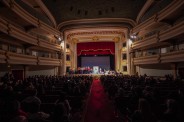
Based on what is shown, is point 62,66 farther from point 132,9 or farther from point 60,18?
point 132,9

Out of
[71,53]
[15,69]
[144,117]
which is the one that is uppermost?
[71,53]

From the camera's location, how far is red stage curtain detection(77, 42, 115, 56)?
30.7 metres

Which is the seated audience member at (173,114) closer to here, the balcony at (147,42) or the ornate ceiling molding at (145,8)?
the balcony at (147,42)

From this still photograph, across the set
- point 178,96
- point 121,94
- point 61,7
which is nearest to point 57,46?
point 61,7

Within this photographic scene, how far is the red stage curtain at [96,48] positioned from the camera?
30.7 metres

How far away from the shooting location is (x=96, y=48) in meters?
30.8

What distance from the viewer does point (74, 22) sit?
23156 mm

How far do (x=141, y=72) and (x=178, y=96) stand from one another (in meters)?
18.5

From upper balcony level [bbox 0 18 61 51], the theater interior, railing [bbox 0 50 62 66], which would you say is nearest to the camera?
the theater interior

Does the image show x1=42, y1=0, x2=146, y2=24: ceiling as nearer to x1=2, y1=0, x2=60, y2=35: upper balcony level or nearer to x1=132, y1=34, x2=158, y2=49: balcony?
x1=2, y1=0, x2=60, y2=35: upper balcony level

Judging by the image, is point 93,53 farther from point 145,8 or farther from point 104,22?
point 145,8

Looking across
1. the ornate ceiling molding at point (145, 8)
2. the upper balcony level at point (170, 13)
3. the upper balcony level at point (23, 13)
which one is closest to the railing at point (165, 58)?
the upper balcony level at point (170, 13)

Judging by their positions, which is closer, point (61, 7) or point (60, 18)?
point (61, 7)

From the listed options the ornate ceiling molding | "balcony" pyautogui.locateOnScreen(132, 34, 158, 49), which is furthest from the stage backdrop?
the ornate ceiling molding
